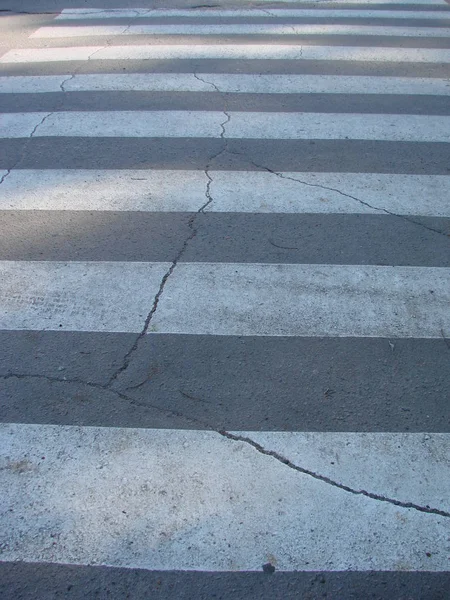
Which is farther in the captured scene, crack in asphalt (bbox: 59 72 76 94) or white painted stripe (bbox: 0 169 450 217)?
crack in asphalt (bbox: 59 72 76 94)

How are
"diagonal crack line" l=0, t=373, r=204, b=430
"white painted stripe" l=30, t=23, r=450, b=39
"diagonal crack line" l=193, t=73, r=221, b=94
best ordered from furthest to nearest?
Answer: "white painted stripe" l=30, t=23, r=450, b=39
"diagonal crack line" l=193, t=73, r=221, b=94
"diagonal crack line" l=0, t=373, r=204, b=430

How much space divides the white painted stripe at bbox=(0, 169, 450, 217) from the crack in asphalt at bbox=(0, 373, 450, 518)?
77.4 inches

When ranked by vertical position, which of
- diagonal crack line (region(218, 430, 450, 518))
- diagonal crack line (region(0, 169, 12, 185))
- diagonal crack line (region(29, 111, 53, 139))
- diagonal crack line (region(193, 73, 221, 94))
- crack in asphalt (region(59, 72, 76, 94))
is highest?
crack in asphalt (region(59, 72, 76, 94))

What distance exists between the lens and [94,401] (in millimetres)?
3850

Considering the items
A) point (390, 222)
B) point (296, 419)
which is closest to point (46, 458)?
point (296, 419)

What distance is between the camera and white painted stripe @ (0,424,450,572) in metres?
3.05

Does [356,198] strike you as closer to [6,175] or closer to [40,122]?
[6,175]

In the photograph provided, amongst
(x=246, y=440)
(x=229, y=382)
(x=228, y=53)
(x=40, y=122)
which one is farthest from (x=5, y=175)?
(x=228, y=53)

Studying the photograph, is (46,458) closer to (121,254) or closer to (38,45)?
(121,254)

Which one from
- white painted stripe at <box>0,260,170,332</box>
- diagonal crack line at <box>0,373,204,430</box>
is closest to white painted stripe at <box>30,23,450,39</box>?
white painted stripe at <box>0,260,170,332</box>

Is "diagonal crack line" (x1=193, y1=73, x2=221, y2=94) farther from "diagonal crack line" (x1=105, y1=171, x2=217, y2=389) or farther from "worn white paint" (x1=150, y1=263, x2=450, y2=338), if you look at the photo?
"worn white paint" (x1=150, y1=263, x2=450, y2=338)

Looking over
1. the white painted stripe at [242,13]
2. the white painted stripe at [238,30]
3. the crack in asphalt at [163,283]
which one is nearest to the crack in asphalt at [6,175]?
the crack in asphalt at [163,283]

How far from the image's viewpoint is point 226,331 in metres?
4.35

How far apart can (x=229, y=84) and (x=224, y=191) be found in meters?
2.54
